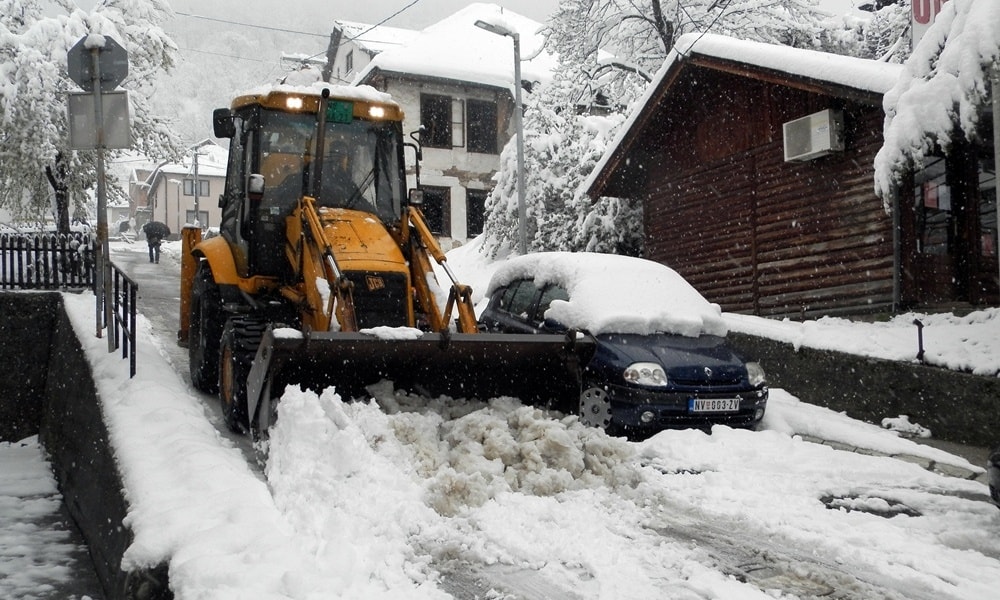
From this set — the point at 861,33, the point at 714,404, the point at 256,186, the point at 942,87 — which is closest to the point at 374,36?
the point at 861,33

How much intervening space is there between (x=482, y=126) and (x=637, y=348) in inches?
1033

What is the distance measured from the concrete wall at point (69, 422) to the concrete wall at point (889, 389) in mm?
7309

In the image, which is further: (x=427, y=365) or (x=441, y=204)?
(x=441, y=204)

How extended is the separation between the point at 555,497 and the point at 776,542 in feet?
4.48

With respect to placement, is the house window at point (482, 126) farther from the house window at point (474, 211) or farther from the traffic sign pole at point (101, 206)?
the traffic sign pole at point (101, 206)

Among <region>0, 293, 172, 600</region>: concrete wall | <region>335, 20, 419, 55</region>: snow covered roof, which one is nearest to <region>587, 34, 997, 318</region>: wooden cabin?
<region>0, 293, 172, 600</region>: concrete wall

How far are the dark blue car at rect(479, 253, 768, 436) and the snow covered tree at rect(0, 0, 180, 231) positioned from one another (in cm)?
1258

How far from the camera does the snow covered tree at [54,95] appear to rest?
19078 mm

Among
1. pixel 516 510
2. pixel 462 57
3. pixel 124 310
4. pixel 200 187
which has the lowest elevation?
pixel 516 510

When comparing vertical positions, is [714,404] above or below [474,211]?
below

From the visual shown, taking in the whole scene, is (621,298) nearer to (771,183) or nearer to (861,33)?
(771,183)

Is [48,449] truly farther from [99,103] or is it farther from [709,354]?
[709,354]

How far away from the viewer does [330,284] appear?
7059 mm

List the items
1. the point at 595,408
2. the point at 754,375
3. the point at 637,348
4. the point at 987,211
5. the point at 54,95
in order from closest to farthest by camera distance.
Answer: the point at 595,408
the point at 637,348
the point at 754,375
the point at 987,211
the point at 54,95
